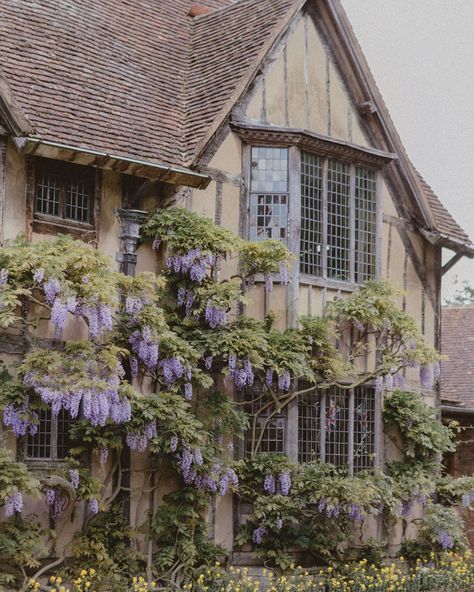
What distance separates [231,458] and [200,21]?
28.9 feet

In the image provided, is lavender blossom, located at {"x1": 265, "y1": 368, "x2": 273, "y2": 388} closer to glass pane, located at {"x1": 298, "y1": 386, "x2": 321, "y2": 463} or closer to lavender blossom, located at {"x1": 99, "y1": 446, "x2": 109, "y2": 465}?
glass pane, located at {"x1": 298, "y1": 386, "x2": 321, "y2": 463}

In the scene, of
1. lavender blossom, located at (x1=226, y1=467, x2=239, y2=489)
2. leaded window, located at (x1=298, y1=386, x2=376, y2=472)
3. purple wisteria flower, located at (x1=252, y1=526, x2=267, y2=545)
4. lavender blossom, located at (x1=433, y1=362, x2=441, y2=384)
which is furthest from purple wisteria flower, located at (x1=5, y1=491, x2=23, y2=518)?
lavender blossom, located at (x1=433, y1=362, x2=441, y2=384)

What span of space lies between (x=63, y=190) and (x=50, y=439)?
3.37 m

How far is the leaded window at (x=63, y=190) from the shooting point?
14.6m

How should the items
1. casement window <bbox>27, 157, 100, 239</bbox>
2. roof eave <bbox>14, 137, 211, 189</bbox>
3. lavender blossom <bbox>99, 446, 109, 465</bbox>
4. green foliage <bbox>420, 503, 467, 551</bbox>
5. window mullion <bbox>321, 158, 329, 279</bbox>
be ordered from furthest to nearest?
1. green foliage <bbox>420, 503, 467, 551</bbox>
2. window mullion <bbox>321, 158, 329, 279</bbox>
3. casement window <bbox>27, 157, 100, 239</bbox>
4. lavender blossom <bbox>99, 446, 109, 465</bbox>
5. roof eave <bbox>14, 137, 211, 189</bbox>

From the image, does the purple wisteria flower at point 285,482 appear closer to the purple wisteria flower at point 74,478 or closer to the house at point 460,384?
the purple wisteria flower at point 74,478

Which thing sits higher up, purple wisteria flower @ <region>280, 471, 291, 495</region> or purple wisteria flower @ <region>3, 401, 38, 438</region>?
purple wisteria flower @ <region>3, 401, 38, 438</region>

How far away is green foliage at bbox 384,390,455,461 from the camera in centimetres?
1755

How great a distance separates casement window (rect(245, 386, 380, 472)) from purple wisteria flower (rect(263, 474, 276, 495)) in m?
0.59

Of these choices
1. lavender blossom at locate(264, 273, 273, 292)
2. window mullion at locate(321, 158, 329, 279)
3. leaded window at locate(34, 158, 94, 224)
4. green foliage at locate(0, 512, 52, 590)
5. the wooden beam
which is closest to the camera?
green foliage at locate(0, 512, 52, 590)

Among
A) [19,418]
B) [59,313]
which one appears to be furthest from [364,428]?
[19,418]

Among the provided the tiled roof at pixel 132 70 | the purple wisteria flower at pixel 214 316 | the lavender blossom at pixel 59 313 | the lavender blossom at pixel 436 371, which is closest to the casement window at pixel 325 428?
the lavender blossom at pixel 436 371

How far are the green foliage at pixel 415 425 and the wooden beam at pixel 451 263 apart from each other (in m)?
2.58

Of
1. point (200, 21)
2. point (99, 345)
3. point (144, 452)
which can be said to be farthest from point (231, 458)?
point (200, 21)
